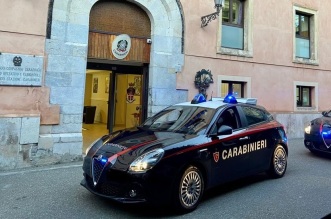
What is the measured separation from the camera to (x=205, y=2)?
9992 millimetres

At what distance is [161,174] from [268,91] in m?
8.79

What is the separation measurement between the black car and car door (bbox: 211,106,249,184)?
3.66 metres

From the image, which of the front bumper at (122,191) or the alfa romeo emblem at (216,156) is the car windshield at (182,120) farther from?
the front bumper at (122,191)

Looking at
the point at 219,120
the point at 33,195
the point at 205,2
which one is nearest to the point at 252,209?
the point at 219,120

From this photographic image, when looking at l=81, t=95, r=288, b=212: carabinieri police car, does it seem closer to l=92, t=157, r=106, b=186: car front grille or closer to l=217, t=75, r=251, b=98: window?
l=92, t=157, r=106, b=186: car front grille

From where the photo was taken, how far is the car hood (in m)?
4.04

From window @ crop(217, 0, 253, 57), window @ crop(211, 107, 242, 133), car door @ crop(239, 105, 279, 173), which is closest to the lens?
window @ crop(211, 107, 242, 133)

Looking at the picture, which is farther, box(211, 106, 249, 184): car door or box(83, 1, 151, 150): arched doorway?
box(83, 1, 151, 150): arched doorway

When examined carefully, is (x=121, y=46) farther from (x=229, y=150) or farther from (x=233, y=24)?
(x=229, y=150)

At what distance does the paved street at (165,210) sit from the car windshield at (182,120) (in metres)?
1.20

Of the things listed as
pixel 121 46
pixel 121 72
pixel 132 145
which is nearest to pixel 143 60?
pixel 121 46

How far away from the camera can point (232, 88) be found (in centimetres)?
1104

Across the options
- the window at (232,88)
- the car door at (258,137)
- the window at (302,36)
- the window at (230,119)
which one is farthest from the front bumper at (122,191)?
the window at (302,36)

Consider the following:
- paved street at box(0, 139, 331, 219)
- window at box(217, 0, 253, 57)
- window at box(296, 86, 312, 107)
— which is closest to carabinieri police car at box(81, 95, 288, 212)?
paved street at box(0, 139, 331, 219)
